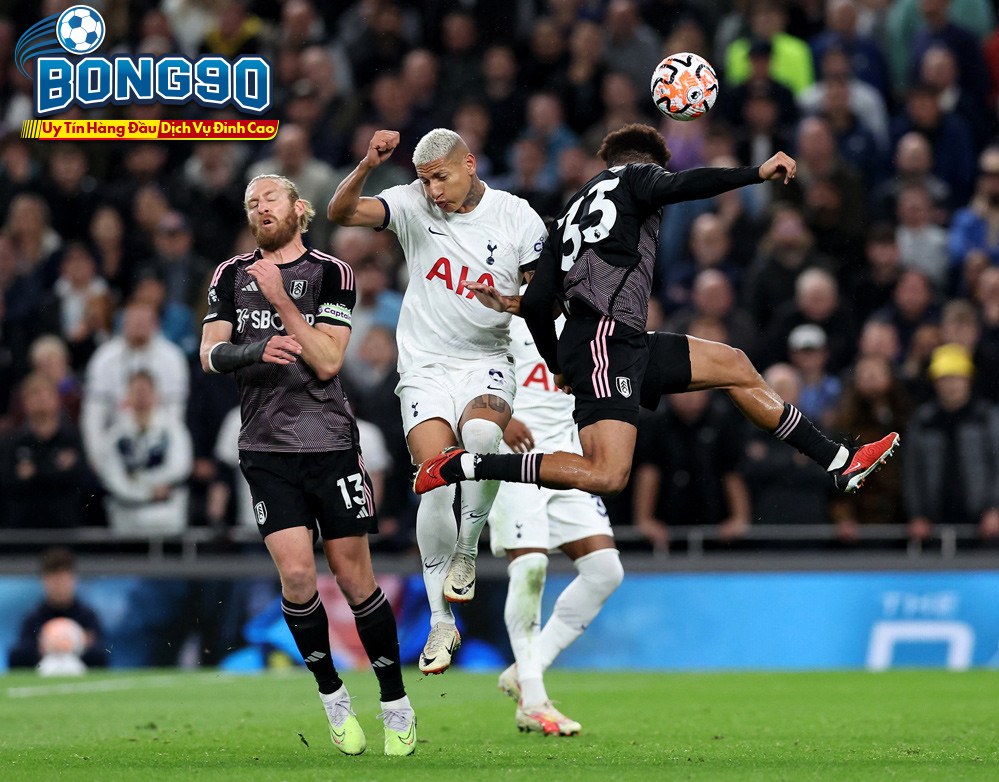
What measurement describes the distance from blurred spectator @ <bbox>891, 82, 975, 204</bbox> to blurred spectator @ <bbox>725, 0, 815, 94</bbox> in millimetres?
1214

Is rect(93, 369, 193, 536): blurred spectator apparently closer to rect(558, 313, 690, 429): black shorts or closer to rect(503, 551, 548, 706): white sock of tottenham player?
rect(503, 551, 548, 706): white sock of tottenham player

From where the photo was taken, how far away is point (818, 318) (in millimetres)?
14164

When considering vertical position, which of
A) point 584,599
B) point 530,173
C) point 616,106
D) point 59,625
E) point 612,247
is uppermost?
point 616,106

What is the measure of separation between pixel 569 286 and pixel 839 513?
6465mm

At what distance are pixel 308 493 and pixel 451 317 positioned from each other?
134 centimetres

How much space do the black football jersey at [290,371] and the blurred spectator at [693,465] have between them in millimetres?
5730

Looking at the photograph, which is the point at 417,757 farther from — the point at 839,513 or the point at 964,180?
the point at 964,180

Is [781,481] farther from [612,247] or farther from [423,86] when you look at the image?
[423,86]

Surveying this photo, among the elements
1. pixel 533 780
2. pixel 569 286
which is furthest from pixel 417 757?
pixel 569 286

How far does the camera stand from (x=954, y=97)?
16.1 metres

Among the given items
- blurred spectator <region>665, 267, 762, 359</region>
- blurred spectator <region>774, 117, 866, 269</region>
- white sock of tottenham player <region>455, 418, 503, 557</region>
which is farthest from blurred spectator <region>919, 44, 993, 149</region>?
white sock of tottenham player <region>455, 418, 503, 557</region>

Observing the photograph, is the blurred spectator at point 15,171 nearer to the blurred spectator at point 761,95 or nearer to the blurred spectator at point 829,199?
the blurred spectator at point 761,95

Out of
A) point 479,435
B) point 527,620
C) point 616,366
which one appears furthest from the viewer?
point 527,620

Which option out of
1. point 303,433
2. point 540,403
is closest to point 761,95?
point 540,403
